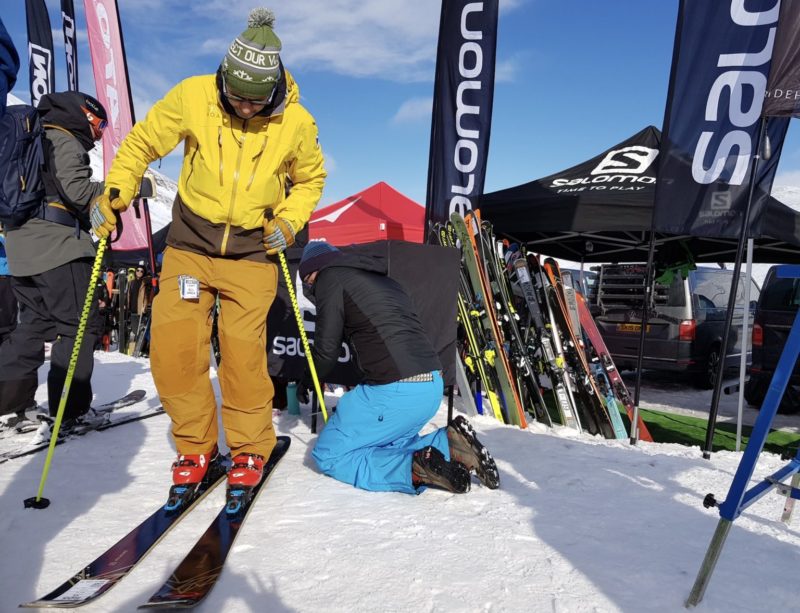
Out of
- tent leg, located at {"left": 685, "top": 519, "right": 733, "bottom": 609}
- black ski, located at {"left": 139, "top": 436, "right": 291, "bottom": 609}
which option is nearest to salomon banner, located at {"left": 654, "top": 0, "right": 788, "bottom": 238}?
tent leg, located at {"left": 685, "top": 519, "right": 733, "bottom": 609}

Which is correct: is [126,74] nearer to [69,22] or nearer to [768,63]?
[69,22]

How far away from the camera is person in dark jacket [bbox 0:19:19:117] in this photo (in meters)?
1.48

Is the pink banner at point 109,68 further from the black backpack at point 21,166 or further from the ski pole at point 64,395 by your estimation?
the ski pole at point 64,395

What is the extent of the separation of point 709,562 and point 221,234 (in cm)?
232

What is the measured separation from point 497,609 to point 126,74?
8.52 m

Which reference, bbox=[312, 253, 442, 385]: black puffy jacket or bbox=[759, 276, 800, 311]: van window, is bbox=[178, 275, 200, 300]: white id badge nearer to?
bbox=[312, 253, 442, 385]: black puffy jacket

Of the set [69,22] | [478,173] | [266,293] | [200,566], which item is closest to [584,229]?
[478,173]

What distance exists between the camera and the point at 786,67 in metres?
3.40

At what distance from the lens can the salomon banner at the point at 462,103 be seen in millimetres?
5680

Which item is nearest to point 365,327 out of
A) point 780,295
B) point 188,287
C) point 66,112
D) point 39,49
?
point 188,287

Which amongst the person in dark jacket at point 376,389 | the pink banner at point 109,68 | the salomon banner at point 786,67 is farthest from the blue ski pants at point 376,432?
the pink banner at point 109,68

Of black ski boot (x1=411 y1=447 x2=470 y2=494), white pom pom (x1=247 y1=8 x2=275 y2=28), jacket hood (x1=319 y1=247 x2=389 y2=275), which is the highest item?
white pom pom (x1=247 y1=8 x2=275 y2=28)

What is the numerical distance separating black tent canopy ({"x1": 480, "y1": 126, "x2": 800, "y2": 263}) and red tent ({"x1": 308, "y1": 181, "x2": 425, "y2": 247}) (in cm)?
175

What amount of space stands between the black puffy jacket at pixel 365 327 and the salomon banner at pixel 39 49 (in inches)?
402
